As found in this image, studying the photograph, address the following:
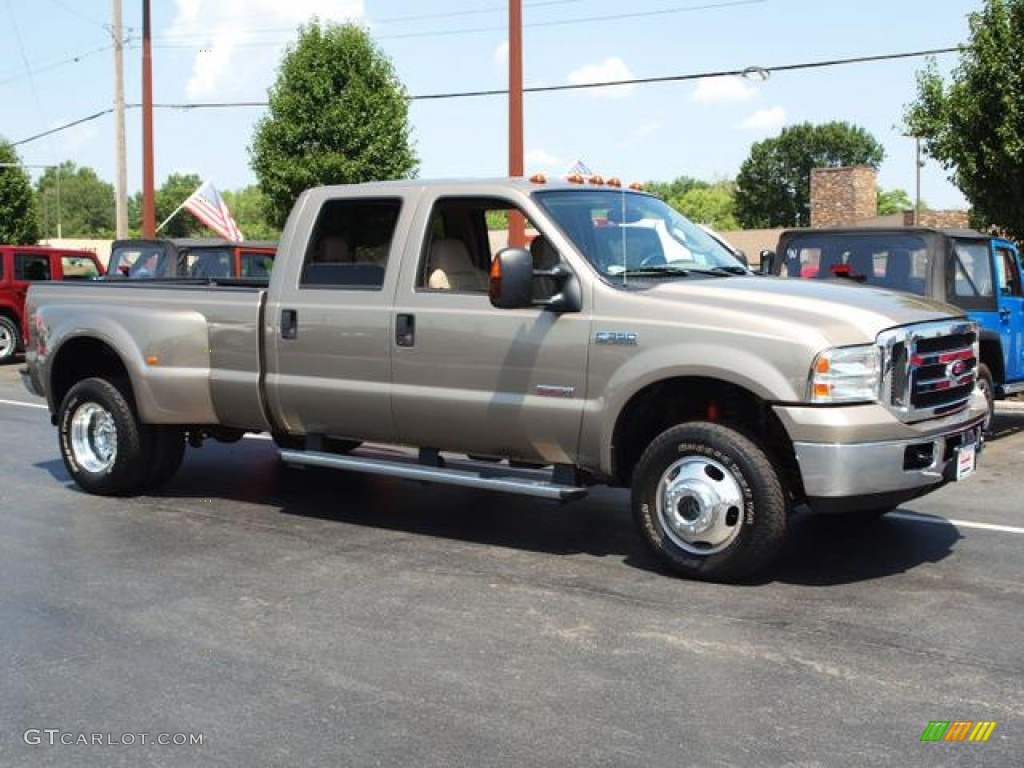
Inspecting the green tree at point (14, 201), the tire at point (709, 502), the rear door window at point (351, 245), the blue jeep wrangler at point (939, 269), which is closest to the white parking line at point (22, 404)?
the rear door window at point (351, 245)

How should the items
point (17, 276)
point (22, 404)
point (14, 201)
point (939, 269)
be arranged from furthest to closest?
point (14, 201) < point (17, 276) < point (22, 404) < point (939, 269)

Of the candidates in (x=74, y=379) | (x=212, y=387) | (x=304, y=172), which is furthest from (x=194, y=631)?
(x=304, y=172)

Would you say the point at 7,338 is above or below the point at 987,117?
below

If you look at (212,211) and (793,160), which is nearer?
(212,211)

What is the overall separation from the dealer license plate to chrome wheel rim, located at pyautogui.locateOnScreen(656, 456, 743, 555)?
117 centimetres

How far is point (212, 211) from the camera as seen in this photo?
25.2 metres

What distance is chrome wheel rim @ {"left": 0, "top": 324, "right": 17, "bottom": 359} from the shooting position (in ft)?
67.5

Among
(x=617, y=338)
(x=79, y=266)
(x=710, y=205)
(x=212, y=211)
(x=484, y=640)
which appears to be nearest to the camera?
(x=484, y=640)

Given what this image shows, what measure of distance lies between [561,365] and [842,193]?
45.1 metres

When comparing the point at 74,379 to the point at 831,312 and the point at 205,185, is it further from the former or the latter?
the point at 205,185

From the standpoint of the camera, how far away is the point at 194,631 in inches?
203

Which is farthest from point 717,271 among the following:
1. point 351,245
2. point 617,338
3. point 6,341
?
point 6,341

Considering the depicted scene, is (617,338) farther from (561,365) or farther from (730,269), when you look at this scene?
(730,269)

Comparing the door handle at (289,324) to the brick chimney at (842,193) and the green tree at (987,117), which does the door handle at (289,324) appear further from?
the brick chimney at (842,193)
